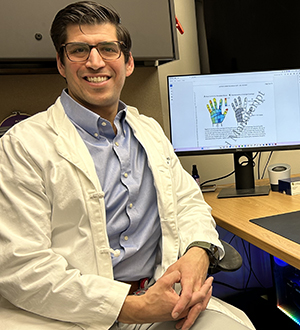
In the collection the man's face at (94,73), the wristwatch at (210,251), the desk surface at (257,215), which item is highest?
the man's face at (94,73)

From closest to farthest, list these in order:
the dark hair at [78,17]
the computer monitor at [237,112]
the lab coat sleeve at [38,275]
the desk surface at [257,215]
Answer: the lab coat sleeve at [38,275], the desk surface at [257,215], the dark hair at [78,17], the computer monitor at [237,112]

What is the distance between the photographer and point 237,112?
1.72 m

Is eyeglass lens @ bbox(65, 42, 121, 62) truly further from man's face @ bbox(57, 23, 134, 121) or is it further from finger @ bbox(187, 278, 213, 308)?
finger @ bbox(187, 278, 213, 308)

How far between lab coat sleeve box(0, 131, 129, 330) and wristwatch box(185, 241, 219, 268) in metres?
0.29

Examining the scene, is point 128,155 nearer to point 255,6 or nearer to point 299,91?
point 299,91

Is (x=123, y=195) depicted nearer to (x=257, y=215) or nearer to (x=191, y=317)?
(x=191, y=317)

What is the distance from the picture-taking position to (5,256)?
3.08ft

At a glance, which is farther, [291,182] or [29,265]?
[291,182]

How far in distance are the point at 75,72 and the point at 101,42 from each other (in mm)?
120

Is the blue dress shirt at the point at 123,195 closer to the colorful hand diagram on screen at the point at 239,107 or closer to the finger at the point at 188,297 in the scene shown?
the finger at the point at 188,297

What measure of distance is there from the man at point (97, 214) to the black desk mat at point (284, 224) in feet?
0.61

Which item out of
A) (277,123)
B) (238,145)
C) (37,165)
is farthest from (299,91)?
(37,165)

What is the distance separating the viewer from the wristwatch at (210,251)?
1175mm

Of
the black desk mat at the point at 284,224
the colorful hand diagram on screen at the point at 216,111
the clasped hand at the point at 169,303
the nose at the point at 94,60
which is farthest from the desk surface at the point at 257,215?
the nose at the point at 94,60
